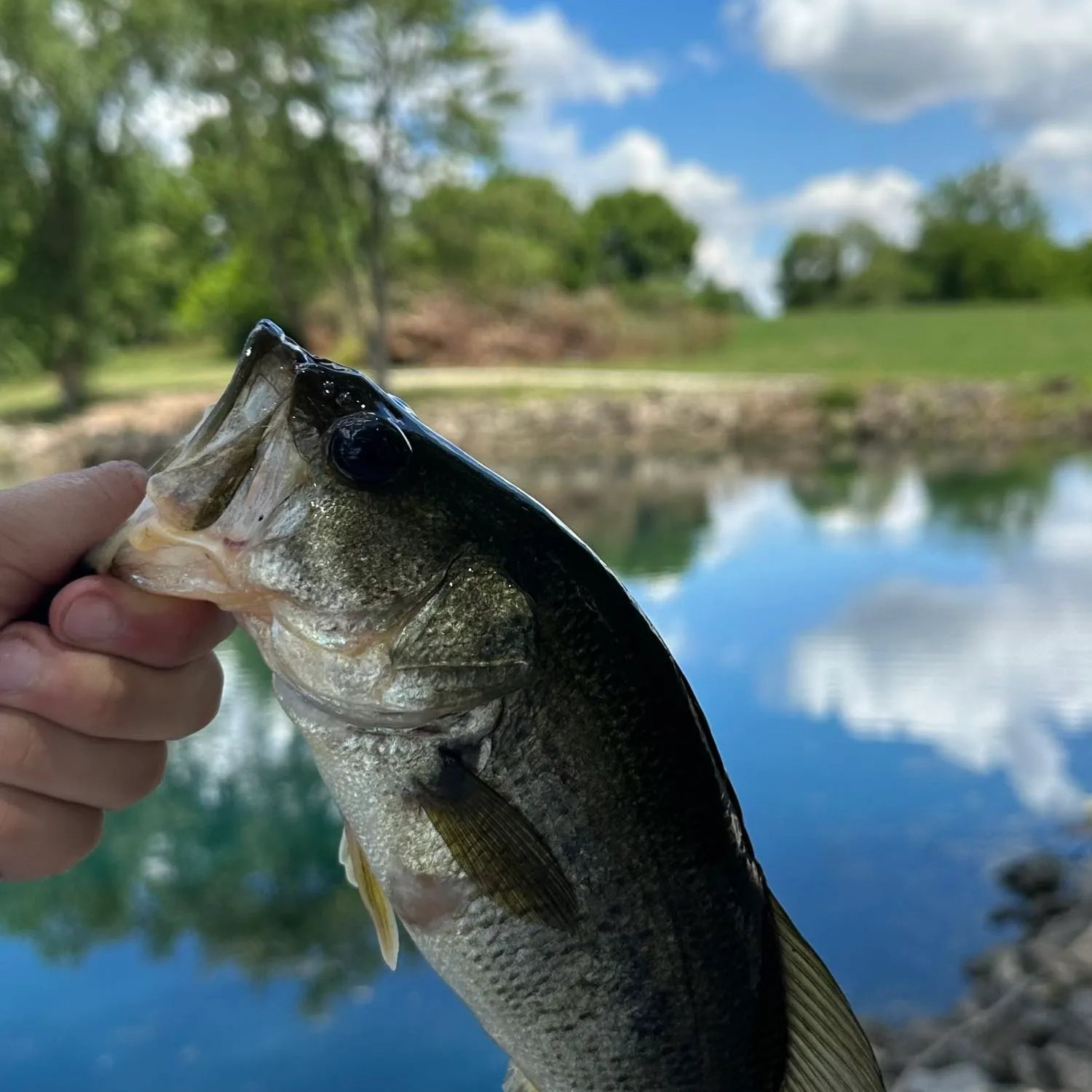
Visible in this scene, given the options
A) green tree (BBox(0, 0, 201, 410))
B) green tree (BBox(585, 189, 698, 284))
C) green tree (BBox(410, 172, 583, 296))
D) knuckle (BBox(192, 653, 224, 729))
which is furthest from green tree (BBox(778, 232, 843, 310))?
knuckle (BBox(192, 653, 224, 729))

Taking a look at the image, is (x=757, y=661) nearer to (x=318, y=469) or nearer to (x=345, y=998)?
(x=345, y=998)

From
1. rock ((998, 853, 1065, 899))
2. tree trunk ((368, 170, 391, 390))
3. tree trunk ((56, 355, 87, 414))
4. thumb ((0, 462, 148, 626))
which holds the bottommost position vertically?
thumb ((0, 462, 148, 626))

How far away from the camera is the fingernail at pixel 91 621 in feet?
3.70

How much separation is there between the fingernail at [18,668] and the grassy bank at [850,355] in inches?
634

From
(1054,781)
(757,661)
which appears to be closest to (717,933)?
(1054,781)

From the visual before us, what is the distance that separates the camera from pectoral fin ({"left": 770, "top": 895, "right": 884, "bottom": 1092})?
1.05m

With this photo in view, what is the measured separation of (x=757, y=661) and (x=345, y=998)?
322 centimetres

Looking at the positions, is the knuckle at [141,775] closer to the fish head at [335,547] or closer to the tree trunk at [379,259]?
the fish head at [335,547]

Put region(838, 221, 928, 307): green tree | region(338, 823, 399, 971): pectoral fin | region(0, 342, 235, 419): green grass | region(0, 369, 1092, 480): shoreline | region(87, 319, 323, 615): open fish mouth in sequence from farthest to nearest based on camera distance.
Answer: region(838, 221, 928, 307): green tree, region(0, 342, 235, 419): green grass, region(0, 369, 1092, 480): shoreline, region(338, 823, 399, 971): pectoral fin, region(87, 319, 323, 615): open fish mouth

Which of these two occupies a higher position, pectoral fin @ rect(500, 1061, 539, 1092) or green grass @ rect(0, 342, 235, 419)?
green grass @ rect(0, 342, 235, 419)

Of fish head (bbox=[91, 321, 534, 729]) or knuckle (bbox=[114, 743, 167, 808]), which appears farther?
knuckle (bbox=[114, 743, 167, 808])

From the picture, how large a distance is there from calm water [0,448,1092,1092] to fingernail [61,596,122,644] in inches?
78.6

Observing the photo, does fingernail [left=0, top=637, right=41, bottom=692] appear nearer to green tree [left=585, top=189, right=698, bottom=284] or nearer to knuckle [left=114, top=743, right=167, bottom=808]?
knuckle [left=114, top=743, right=167, bottom=808]

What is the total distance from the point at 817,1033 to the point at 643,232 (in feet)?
167
